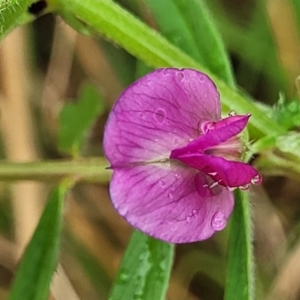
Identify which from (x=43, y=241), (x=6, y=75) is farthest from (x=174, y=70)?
(x=6, y=75)

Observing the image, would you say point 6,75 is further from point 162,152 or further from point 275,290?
point 162,152

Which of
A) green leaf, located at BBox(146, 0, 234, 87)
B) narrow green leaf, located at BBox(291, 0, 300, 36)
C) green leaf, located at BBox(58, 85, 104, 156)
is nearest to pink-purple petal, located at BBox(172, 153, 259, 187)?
green leaf, located at BBox(146, 0, 234, 87)

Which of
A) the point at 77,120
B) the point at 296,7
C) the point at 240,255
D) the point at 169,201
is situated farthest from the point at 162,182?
the point at 77,120

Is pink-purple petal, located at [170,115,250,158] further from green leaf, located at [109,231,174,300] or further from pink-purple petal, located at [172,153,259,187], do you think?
green leaf, located at [109,231,174,300]

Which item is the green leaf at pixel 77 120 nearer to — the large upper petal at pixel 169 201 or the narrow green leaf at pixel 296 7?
the narrow green leaf at pixel 296 7

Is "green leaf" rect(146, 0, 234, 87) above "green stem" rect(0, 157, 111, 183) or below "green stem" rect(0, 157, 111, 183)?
above

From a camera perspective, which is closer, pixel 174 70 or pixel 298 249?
pixel 174 70

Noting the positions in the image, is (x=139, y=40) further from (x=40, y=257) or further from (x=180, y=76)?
(x=40, y=257)
